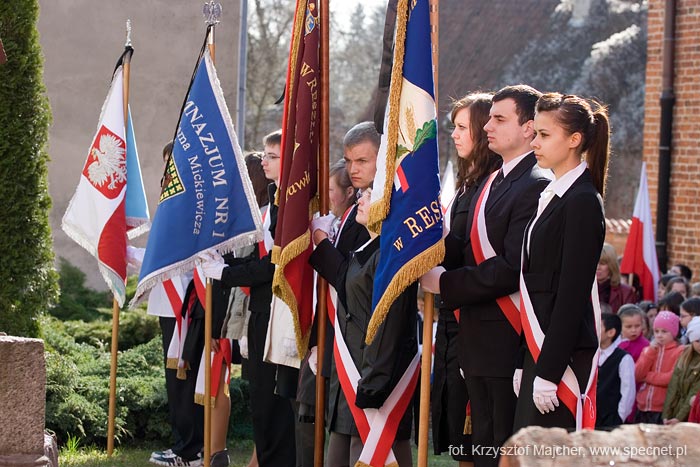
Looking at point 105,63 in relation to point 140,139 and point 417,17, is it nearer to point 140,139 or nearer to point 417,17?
point 140,139

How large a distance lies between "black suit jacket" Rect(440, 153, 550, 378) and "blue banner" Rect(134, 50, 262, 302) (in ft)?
6.84

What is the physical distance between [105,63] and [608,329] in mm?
8225

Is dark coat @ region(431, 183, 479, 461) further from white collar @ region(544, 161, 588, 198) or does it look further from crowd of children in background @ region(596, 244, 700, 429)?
crowd of children in background @ region(596, 244, 700, 429)

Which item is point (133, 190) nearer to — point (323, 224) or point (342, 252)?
point (323, 224)

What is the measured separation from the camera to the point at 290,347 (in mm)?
6414

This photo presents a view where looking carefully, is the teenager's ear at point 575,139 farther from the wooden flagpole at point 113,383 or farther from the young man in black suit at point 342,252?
the wooden flagpole at point 113,383

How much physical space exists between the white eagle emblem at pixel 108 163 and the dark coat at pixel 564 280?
4383 mm

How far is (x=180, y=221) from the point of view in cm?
703

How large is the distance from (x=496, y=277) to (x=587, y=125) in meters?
0.73

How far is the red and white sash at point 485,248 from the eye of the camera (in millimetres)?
5078

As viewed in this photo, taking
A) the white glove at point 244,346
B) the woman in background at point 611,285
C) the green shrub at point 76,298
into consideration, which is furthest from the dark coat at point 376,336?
the green shrub at point 76,298

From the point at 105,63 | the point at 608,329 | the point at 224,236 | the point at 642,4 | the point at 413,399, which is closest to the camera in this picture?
the point at 413,399

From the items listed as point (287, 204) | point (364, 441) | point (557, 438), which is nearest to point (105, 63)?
point (287, 204)

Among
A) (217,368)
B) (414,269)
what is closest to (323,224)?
(414,269)
